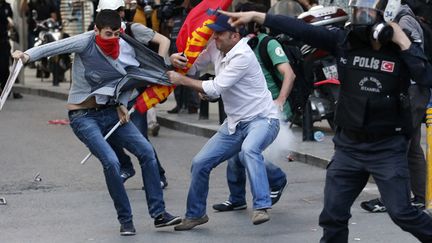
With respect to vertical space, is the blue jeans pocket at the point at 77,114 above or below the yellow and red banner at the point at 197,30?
below

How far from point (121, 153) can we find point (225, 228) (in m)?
2.14

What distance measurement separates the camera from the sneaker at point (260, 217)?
8.34 meters

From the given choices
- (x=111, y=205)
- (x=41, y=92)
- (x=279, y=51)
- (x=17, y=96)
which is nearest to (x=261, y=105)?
(x=279, y=51)

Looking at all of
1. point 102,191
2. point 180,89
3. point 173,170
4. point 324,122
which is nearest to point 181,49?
point 102,191

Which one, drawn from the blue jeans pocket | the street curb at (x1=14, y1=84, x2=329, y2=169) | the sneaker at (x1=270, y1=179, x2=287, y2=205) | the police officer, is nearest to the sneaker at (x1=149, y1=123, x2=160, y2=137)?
the street curb at (x1=14, y1=84, x2=329, y2=169)

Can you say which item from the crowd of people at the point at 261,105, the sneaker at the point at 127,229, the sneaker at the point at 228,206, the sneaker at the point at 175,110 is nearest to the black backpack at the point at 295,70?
the crowd of people at the point at 261,105

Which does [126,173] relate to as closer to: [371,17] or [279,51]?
[279,51]

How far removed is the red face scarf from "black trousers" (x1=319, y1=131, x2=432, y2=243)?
2473 mm

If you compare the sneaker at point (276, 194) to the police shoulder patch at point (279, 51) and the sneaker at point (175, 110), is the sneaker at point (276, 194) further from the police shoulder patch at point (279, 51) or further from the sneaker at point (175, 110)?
the sneaker at point (175, 110)

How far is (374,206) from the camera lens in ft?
30.3

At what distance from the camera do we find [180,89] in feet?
55.2

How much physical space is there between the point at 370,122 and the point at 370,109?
0.24ft

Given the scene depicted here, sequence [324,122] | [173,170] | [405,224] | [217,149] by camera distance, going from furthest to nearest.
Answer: [324,122], [173,170], [217,149], [405,224]

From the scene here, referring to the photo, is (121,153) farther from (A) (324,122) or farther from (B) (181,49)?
(A) (324,122)
